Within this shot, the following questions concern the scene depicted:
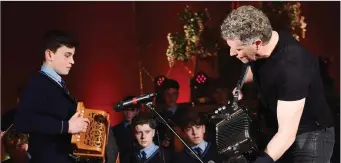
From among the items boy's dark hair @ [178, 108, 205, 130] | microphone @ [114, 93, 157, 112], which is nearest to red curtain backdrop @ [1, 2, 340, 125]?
boy's dark hair @ [178, 108, 205, 130]

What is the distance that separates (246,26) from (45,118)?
143cm

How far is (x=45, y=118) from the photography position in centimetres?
306

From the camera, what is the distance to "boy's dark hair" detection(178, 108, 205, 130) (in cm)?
497

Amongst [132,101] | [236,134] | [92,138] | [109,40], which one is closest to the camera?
[236,134]

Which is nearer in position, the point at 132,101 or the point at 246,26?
the point at 246,26

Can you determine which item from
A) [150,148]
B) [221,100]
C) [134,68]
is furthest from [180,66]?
[150,148]

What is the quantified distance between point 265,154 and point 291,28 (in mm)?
5275

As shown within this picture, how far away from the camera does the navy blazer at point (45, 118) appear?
304cm

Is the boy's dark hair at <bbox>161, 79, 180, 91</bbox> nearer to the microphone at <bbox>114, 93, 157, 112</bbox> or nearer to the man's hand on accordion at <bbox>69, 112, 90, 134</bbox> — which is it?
the microphone at <bbox>114, 93, 157, 112</bbox>

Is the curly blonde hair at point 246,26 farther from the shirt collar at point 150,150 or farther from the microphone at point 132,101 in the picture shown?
the shirt collar at point 150,150

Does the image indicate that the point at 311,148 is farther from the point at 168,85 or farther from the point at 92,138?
the point at 168,85

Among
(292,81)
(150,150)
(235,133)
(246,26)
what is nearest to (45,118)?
(235,133)

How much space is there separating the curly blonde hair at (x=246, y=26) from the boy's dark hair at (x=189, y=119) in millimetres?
2630

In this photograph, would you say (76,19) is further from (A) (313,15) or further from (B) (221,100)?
(A) (313,15)
